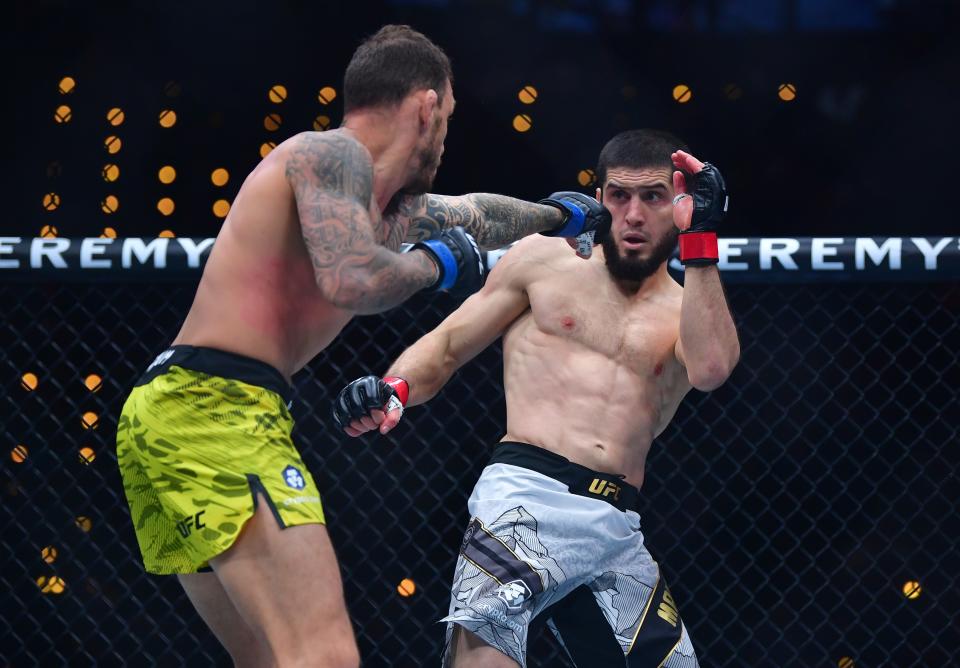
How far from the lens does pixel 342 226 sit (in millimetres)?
2105

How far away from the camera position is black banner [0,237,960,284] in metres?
3.07

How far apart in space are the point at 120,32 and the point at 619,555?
2.33 meters

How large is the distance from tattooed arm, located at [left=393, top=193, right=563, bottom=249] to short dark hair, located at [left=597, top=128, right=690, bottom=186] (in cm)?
29

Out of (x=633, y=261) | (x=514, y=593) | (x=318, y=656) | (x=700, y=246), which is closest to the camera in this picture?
(x=318, y=656)

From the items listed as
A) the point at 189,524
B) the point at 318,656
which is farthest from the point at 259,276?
the point at 318,656

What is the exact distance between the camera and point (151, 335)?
383 centimetres

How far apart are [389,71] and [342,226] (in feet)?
1.28

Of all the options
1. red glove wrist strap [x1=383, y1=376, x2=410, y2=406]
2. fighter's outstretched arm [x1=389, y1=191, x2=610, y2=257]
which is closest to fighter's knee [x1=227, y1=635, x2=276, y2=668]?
red glove wrist strap [x1=383, y1=376, x2=410, y2=406]

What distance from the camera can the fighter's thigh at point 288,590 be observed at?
2.04 m

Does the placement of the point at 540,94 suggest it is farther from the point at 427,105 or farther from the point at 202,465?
the point at 202,465

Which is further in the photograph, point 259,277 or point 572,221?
point 572,221

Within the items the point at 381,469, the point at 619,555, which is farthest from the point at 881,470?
the point at 381,469

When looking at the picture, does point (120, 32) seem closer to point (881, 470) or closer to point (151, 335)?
point (151, 335)

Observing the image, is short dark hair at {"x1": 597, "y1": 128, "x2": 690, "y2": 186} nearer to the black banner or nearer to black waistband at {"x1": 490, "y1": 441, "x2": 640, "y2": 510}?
the black banner
